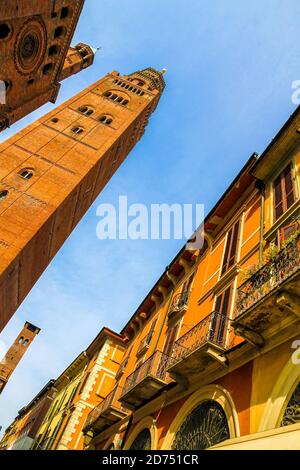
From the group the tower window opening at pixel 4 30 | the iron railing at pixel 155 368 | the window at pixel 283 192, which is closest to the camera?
the window at pixel 283 192

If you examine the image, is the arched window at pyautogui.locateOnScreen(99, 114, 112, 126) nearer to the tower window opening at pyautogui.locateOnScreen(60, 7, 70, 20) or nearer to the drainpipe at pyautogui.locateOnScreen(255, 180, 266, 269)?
the tower window opening at pyautogui.locateOnScreen(60, 7, 70, 20)

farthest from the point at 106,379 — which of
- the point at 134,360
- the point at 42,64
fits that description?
the point at 42,64

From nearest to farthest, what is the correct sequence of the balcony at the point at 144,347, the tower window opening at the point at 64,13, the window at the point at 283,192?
the window at the point at 283,192 < the balcony at the point at 144,347 < the tower window opening at the point at 64,13

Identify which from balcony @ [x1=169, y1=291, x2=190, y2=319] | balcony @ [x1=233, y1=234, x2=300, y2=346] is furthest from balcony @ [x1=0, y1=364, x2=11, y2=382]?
balcony @ [x1=233, y1=234, x2=300, y2=346]

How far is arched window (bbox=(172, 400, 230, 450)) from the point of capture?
24.3ft

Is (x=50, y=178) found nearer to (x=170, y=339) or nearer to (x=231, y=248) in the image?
(x=170, y=339)

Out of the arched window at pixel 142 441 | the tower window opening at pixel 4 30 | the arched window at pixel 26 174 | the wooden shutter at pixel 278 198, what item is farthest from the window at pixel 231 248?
the tower window opening at pixel 4 30

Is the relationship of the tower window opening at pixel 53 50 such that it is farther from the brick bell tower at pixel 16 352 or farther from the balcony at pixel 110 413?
the brick bell tower at pixel 16 352

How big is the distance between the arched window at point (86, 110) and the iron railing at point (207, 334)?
26219mm

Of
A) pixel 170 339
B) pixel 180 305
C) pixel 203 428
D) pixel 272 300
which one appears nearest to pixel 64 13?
pixel 180 305

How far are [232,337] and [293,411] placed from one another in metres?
2.99

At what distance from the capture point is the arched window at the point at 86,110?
3123cm

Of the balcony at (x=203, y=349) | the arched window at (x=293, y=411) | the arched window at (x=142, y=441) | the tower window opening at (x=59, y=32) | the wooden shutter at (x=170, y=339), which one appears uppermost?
the tower window opening at (x=59, y=32)

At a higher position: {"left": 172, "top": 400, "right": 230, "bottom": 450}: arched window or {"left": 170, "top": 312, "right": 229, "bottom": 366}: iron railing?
{"left": 170, "top": 312, "right": 229, "bottom": 366}: iron railing
